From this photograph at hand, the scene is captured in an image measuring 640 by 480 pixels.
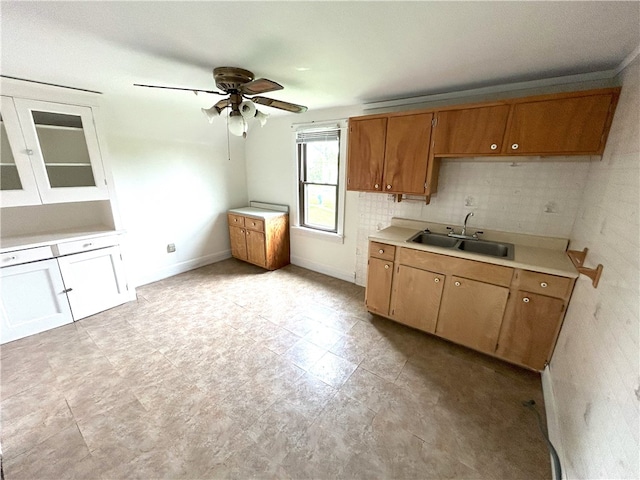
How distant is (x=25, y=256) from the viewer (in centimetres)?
226

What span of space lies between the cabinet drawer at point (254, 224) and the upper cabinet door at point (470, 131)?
245cm

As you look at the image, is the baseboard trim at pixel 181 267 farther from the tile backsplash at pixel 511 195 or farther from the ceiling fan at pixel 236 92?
the tile backsplash at pixel 511 195

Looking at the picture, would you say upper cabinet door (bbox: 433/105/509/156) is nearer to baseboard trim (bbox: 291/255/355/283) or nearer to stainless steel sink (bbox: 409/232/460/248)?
stainless steel sink (bbox: 409/232/460/248)

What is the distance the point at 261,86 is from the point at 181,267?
10.3 ft

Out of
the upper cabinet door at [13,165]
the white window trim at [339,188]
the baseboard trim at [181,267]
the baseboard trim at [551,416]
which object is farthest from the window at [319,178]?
the upper cabinet door at [13,165]

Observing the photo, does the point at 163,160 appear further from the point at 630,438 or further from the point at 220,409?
the point at 630,438

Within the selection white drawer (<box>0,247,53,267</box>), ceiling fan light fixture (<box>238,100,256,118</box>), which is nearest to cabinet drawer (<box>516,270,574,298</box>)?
ceiling fan light fixture (<box>238,100,256,118</box>)

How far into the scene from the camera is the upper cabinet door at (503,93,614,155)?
1.69 m

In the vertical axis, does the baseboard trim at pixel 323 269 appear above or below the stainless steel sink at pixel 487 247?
below

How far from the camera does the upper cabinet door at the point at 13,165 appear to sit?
83.0 inches

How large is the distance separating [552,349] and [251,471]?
2.20m

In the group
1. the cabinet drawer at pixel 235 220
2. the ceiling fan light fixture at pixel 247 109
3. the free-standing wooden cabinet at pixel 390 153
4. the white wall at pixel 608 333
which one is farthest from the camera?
the cabinet drawer at pixel 235 220

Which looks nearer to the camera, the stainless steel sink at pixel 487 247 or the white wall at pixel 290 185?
the stainless steel sink at pixel 487 247

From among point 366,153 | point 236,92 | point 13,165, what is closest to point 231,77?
point 236,92
